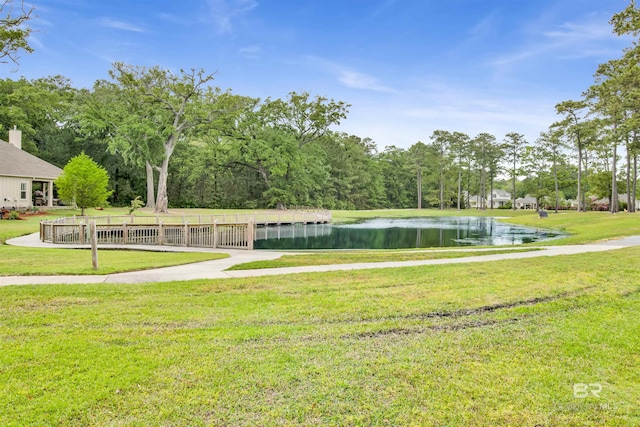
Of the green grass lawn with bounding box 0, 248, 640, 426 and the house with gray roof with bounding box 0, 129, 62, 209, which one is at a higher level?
the house with gray roof with bounding box 0, 129, 62, 209

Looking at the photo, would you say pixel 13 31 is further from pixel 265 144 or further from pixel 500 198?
pixel 500 198

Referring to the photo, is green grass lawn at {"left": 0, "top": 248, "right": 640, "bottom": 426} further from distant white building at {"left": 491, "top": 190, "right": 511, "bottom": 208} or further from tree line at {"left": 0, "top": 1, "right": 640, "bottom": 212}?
distant white building at {"left": 491, "top": 190, "right": 511, "bottom": 208}

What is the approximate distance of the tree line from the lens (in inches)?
1596

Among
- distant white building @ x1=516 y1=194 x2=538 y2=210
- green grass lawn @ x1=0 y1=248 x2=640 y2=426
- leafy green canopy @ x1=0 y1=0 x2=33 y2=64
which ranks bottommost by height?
→ green grass lawn @ x1=0 y1=248 x2=640 y2=426

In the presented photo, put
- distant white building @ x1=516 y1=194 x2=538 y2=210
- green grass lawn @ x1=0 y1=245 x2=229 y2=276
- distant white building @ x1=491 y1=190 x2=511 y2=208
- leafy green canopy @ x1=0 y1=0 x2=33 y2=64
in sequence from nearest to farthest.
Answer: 1. green grass lawn @ x1=0 y1=245 x2=229 y2=276
2. leafy green canopy @ x1=0 y1=0 x2=33 y2=64
3. distant white building @ x1=516 y1=194 x2=538 y2=210
4. distant white building @ x1=491 y1=190 x2=511 y2=208

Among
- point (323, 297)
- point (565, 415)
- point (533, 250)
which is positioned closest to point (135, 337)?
point (323, 297)

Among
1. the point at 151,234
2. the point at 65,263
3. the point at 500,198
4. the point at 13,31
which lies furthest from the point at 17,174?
the point at 500,198

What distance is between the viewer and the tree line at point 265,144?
133 feet

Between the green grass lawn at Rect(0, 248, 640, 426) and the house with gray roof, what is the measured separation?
28729 mm

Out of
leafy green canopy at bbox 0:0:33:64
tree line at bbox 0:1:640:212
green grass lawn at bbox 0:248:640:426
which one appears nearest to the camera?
green grass lawn at bbox 0:248:640:426

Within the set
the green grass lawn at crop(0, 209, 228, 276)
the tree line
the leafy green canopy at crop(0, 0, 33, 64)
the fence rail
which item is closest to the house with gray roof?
the tree line

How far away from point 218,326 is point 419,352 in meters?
2.57

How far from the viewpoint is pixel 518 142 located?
74.1 meters

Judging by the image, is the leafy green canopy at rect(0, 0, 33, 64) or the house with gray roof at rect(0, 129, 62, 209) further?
the house with gray roof at rect(0, 129, 62, 209)
